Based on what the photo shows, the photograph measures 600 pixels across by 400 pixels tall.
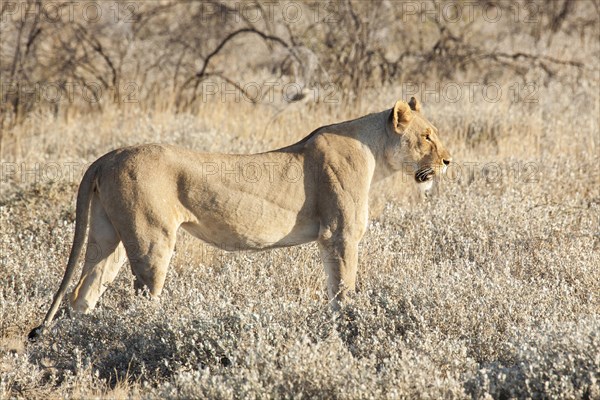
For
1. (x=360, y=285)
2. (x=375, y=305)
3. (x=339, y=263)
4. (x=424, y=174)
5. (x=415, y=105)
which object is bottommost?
(x=360, y=285)

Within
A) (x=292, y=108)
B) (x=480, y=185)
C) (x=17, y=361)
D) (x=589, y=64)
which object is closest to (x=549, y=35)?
(x=589, y=64)

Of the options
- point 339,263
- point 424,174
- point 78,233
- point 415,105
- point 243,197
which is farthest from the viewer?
point 415,105

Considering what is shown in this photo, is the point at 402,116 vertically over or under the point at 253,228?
over

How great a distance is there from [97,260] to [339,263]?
154 cm

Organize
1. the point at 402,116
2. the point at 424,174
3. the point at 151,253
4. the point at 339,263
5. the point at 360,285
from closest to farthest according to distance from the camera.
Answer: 1. the point at 151,253
2. the point at 339,263
3. the point at 402,116
4. the point at 424,174
5. the point at 360,285

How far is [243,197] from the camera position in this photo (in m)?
5.65

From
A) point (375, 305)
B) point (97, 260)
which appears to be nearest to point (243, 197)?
point (97, 260)

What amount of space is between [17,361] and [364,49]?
9389 mm

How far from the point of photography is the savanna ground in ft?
15.2

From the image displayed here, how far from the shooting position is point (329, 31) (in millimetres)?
14117

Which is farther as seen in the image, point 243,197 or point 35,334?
point 243,197

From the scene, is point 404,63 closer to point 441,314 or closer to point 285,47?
point 285,47

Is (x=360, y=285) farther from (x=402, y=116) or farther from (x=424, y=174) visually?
(x=402, y=116)

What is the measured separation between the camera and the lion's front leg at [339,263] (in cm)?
576
